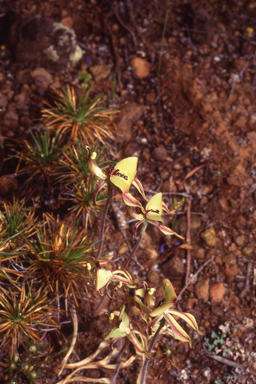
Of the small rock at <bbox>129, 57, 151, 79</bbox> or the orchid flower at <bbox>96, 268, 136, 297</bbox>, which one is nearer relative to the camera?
the orchid flower at <bbox>96, 268, 136, 297</bbox>

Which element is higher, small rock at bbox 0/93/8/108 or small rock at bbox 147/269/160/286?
small rock at bbox 0/93/8/108

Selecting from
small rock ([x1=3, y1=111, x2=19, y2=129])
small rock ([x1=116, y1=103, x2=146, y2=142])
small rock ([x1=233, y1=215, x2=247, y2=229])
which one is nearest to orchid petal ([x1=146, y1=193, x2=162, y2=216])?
small rock ([x1=233, y1=215, x2=247, y2=229])

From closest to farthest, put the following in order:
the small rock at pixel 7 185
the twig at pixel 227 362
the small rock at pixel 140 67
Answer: the twig at pixel 227 362 < the small rock at pixel 7 185 < the small rock at pixel 140 67

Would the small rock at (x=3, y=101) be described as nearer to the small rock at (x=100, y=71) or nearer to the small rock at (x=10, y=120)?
the small rock at (x=10, y=120)

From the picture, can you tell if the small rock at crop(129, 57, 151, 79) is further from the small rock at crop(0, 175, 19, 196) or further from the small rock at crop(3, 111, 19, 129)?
the small rock at crop(0, 175, 19, 196)

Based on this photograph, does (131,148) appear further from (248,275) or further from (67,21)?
(67,21)

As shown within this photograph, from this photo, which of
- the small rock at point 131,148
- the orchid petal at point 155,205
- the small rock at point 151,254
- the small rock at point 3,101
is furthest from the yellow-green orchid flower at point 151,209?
the small rock at point 3,101

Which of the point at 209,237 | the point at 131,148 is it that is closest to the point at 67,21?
the point at 131,148
